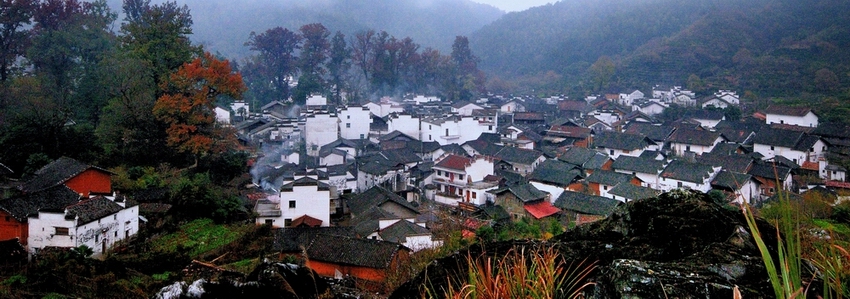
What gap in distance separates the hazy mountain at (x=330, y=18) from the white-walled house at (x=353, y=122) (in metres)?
23.9

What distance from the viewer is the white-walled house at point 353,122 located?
2322cm

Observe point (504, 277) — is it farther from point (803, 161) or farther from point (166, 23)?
point (803, 161)

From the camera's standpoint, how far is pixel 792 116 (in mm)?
23312

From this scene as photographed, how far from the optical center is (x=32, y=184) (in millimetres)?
11062

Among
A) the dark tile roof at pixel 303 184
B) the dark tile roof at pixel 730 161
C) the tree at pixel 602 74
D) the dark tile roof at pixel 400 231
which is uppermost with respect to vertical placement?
the tree at pixel 602 74

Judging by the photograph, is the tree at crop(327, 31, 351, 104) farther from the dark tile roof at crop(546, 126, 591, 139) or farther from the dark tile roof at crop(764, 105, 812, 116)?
the dark tile roof at crop(764, 105, 812, 116)

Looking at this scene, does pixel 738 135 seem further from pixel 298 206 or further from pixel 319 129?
pixel 298 206

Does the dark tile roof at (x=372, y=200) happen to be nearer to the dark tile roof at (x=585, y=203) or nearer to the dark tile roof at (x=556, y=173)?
the dark tile roof at (x=585, y=203)

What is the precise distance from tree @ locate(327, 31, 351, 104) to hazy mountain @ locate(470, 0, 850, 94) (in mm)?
17238

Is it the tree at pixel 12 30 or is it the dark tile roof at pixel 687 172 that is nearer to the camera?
the dark tile roof at pixel 687 172

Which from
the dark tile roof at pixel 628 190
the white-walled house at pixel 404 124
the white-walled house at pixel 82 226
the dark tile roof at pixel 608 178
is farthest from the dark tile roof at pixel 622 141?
the white-walled house at pixel 82 226

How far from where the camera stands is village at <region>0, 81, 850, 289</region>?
9.46 meters

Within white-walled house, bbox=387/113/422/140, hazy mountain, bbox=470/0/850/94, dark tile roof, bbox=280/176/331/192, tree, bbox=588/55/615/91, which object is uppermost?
hazy mountain, bbox=470/0/850/94

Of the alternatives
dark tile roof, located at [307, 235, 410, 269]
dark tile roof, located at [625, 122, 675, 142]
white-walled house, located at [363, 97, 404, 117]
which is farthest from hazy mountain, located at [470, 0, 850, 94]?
dark tile roof, located at [307, 235, 410, 269]
